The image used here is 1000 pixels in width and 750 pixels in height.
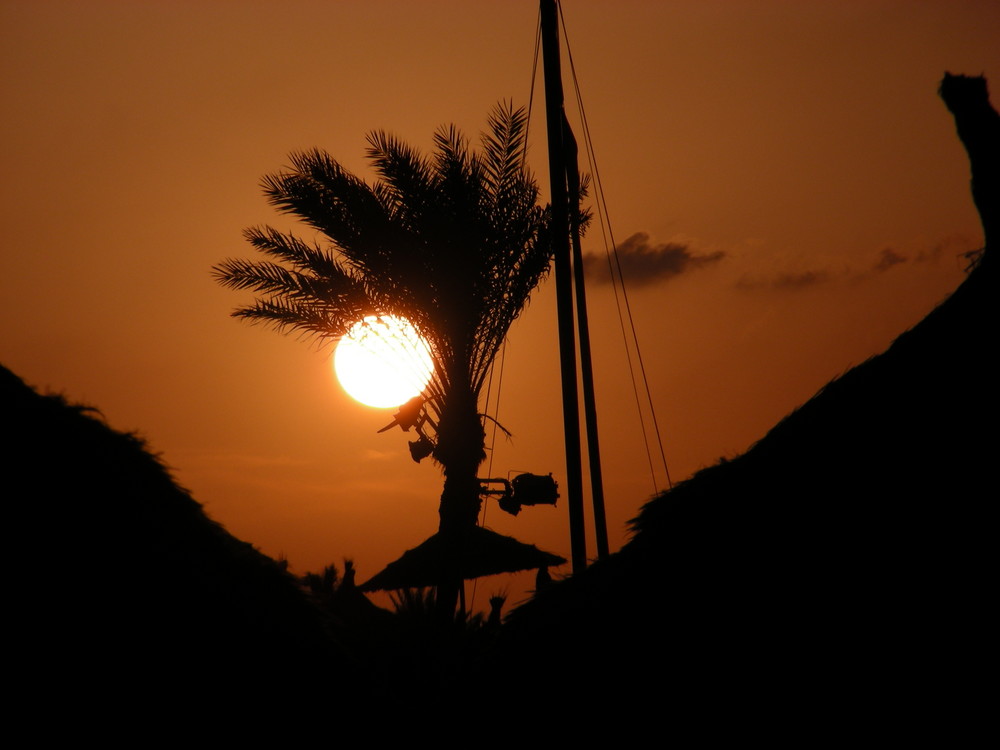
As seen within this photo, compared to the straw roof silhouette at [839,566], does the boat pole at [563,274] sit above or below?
above

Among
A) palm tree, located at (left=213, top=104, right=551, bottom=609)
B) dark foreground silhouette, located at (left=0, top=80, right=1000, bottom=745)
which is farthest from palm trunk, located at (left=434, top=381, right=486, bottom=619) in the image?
dark foreground silhouette, located at (left=0, top=80, right=1000, bottom=745)

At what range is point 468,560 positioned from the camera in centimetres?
1395

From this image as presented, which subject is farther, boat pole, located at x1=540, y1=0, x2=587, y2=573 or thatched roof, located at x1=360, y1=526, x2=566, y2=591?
thatched roof, located at x1=360, y1=526, x2=566, y2=591

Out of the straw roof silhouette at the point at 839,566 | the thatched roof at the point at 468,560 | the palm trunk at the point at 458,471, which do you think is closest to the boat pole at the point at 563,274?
the palm trunk at the point at 458,471

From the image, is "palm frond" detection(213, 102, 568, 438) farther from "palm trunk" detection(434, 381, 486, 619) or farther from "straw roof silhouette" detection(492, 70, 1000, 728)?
"straw roof silhouette" detection(492, 70, 1000, 728)

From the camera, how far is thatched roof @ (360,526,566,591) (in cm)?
1371

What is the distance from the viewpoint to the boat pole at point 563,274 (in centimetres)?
960

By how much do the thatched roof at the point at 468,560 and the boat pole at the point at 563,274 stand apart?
155 inches

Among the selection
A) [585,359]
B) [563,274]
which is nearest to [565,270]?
[563,274]

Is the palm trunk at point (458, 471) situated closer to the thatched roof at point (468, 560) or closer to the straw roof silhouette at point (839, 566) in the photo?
the thatched roof at point (468, 560)

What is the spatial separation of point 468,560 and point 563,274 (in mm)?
5736

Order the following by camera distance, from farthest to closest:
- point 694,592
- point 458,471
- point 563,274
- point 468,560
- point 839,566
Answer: point 468,560 < point 458,471 < point 563,274 < point 694,592 < point 839,566

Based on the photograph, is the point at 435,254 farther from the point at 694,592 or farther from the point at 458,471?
the point at 694,592

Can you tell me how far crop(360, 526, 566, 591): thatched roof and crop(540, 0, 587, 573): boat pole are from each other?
3.94 metres
